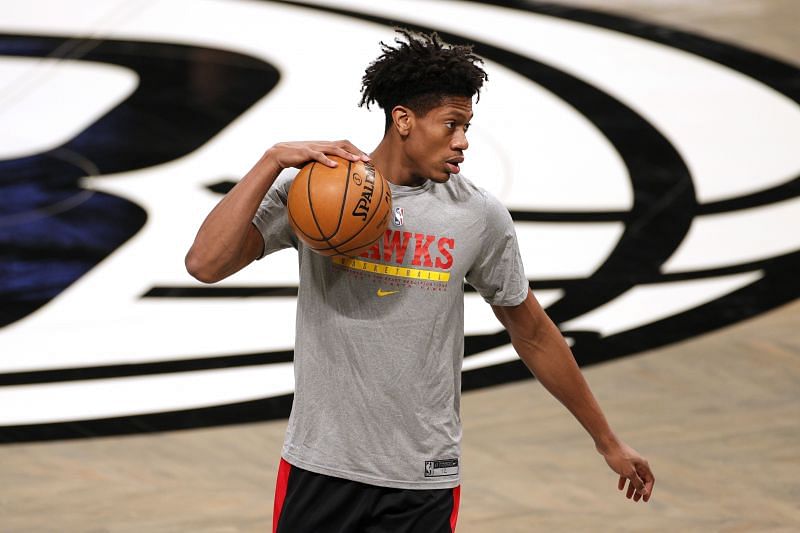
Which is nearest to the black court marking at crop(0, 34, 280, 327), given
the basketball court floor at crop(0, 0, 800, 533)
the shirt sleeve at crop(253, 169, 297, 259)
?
the basketball court floor at crop(0, 0, 800, 533)

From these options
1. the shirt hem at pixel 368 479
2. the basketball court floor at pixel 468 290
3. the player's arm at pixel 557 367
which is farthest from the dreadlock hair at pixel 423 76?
the basketball court floor at pixel 468 290

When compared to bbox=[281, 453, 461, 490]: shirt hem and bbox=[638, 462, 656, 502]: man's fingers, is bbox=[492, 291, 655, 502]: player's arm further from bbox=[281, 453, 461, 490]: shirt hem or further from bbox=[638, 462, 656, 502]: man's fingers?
bbox=[281, 453, 461, 490]: shirt hem

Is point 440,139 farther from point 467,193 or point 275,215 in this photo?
point 275,215

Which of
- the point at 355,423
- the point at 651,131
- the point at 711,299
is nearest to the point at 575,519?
the point at 355,423

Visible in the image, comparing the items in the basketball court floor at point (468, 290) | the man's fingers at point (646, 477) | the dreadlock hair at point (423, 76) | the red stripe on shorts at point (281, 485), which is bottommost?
the basketball court floor at point (468, 290)

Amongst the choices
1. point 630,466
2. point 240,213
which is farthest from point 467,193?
point 630,466

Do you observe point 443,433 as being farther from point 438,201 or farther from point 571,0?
point 571,0

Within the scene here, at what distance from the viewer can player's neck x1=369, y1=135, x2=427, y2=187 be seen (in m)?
3.31

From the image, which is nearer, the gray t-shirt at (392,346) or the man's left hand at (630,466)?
the gray t-shirt at (392,346)

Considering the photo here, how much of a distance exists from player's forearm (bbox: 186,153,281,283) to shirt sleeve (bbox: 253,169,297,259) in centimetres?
15

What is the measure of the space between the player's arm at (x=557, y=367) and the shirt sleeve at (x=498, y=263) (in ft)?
0.19

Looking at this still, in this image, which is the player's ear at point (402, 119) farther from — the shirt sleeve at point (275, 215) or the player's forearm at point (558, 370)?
the player's forearm at point (558, 370)

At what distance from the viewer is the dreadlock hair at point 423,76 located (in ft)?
10.7

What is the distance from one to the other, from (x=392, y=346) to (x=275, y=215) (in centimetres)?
41
